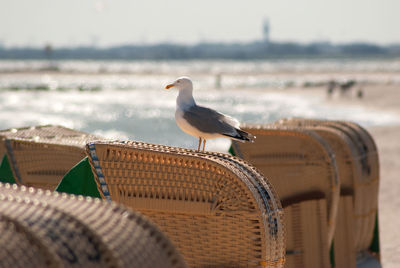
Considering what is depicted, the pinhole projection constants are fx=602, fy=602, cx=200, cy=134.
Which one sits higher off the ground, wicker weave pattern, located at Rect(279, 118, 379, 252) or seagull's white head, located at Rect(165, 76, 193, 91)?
seagull's white head, located at Rect(165, 76, 193, 91)

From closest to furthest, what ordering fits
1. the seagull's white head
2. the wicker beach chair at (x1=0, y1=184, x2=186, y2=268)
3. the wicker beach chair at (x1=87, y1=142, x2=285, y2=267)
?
the wicker beach chair at (x1=0, y1=184, x2=186, y2=268) → the wicker beach chair at (x1=87, y1=142, x2=285, y2=267) → the seagull's white head

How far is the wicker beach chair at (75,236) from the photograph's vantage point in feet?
5.19

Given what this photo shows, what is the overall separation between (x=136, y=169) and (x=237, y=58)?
595 ft

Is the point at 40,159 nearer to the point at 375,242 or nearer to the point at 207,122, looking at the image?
the point at 207,122

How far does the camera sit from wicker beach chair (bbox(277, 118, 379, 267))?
5.19 m

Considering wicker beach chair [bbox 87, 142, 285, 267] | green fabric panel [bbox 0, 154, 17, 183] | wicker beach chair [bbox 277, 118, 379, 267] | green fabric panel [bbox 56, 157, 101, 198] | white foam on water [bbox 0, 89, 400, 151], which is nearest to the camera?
wicker beach chair [bbox 87, 142, 285, 267]

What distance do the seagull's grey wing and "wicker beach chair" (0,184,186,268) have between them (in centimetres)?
204

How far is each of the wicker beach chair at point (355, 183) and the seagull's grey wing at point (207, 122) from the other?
1716mm

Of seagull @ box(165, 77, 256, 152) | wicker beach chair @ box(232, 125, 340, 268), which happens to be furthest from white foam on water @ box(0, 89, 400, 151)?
seagull @ box(165, 77, 256, 152)

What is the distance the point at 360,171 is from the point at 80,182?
2.96 meters

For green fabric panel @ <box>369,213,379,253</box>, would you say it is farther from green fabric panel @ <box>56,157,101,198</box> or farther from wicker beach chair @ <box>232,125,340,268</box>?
green fabric panel @ <box>56,157,101,198</box>

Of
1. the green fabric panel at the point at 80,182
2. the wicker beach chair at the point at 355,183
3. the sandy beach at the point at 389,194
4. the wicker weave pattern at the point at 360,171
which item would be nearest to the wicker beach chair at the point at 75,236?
the green fabric panel at the point at 80,182

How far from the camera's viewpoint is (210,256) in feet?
10.1

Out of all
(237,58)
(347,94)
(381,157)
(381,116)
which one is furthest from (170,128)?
(237,58)
